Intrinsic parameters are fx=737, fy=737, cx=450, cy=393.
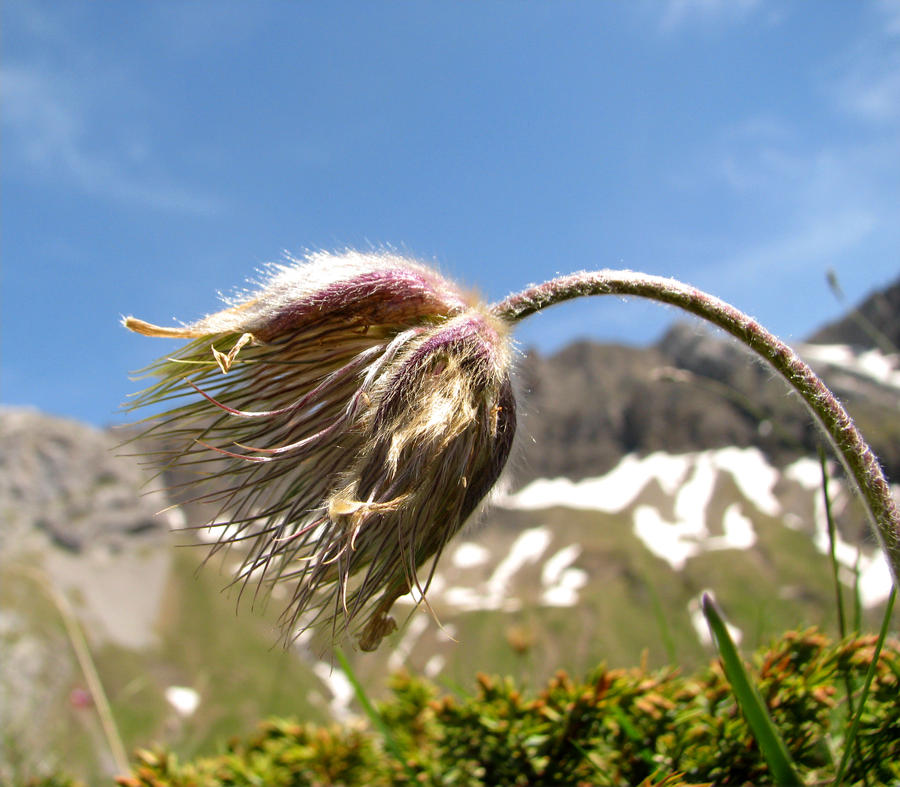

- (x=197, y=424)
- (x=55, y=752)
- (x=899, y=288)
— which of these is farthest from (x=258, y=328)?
(x=899, y=288)

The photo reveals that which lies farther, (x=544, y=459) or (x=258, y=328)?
(x=544, y=459)

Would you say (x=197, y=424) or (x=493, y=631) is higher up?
(x=493, y=631)

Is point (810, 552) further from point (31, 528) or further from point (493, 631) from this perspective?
A: point (31, 528)

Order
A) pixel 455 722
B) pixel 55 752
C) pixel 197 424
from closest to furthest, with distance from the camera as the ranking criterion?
pixel 197 424
pixel 455 722
pixel 55 752

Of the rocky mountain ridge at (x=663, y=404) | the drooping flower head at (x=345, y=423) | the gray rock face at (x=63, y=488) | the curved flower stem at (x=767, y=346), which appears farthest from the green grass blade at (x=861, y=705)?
the gray rock face at (x=63, y=488)

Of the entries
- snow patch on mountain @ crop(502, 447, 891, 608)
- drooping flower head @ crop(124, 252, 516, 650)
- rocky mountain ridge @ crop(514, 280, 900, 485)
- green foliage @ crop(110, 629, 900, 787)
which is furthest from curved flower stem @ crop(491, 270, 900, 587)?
snow patch on mountain @ crop(502, 447, 891, 608)

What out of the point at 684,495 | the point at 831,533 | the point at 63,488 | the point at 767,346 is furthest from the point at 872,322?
the point at 63,488

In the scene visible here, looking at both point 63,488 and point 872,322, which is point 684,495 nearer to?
point 872,322
